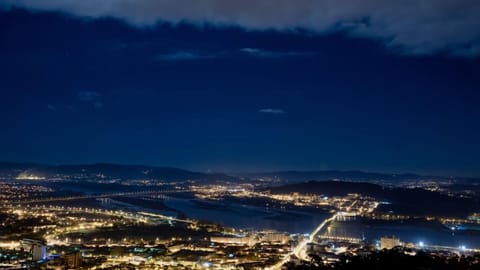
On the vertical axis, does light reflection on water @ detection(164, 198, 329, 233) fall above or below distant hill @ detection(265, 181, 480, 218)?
below

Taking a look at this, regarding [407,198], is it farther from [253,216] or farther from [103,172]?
[103,172]

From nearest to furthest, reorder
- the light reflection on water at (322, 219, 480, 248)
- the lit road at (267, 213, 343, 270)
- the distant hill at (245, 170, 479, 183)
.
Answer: the lit road at (267, 213, 343, 270) < the light reflection on water at (322, 219, 480, 248) < the distant hill at (245, 170, 479, 183)

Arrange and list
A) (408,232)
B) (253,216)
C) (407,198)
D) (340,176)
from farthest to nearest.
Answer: (340,176) < (407,198) < (253,216) < (408,232)

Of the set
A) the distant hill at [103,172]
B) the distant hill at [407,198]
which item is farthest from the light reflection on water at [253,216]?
the distant hill at [103,172]

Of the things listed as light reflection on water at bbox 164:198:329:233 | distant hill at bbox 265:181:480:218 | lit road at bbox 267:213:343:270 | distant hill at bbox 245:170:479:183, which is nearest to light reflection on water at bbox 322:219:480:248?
lit road at bbox 267:213:343:270

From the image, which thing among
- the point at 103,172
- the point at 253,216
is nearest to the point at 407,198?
the point at 253,216

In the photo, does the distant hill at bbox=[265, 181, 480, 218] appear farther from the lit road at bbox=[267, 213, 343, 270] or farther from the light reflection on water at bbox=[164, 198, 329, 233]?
the lit road at bbox=[267, 213, 343, 270]
